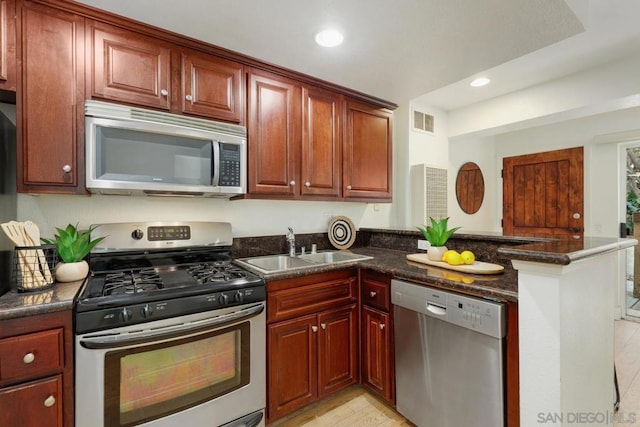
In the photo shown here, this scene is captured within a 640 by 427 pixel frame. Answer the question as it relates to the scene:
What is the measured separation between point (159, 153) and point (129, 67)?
0.47m

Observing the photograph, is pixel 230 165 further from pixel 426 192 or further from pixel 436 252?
pixel 426 192

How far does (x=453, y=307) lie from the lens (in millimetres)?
1426

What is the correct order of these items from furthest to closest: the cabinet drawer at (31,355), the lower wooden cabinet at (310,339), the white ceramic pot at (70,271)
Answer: the lower wooden cabinet at (310,339) → the white ceramic pot at (70,271) → the cabinet drawer at (31,355)

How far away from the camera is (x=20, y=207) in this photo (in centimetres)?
158

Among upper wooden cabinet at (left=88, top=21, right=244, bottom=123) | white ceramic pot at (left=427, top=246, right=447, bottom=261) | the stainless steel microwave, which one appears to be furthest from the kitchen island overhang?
upper wooden cabinet at (left=88, top=21, right=244, bottom=123)

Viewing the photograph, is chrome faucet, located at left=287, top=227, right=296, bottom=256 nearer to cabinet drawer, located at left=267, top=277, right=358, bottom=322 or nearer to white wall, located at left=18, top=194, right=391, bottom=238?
white wall, located at left=18, top=194, right=391, bottom=238

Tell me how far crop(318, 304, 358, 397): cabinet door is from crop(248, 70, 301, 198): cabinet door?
89cm

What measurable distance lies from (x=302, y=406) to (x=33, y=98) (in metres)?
2.11

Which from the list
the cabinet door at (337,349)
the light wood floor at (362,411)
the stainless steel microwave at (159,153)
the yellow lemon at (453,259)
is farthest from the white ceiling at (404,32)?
the light wood floor at (362,411)

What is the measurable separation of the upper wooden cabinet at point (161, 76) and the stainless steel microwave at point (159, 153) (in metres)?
0.08

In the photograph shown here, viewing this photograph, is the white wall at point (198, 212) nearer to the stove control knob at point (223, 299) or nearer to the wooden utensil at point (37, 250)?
the wooden utensil at point (37, 250)

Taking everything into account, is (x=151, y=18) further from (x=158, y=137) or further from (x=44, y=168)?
(x=44, y=168)

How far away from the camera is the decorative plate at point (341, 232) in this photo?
2586mm

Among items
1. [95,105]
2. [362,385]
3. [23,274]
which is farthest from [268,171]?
[362,385]
